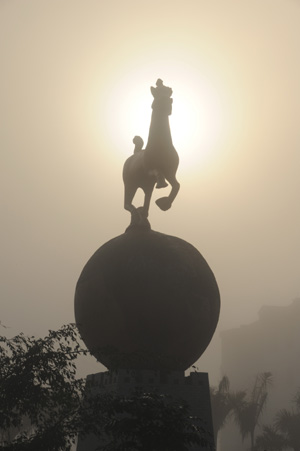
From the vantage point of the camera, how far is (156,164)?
457 inches

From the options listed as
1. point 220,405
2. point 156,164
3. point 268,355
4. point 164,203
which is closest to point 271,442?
point 220,405

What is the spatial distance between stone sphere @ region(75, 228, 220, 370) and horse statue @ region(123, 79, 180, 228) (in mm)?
1717

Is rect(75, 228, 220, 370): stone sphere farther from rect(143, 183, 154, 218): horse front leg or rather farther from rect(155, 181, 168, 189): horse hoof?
rect(155, 181, 168, 189): horse hoof

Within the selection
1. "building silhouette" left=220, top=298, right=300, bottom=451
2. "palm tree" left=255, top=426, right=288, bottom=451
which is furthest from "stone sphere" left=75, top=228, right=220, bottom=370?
"building silhouette" left=220, top=298, right=300, bottom=451

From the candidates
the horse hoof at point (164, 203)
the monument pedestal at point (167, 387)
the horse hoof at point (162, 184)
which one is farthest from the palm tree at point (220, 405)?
the horse hoof at point (162, 184)

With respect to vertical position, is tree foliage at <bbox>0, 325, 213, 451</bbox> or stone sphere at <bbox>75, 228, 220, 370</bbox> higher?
stone sphere at <bbox>75, 228, 220, 370</bbox>

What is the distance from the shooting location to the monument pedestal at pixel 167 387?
9.60m

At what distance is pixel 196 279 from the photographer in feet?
33.7

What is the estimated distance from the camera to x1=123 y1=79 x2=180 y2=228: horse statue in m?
11.6

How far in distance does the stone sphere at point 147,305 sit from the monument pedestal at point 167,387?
0.75 feet

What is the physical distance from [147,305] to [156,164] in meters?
3.80

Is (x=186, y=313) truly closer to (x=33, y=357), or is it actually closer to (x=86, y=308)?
(x=86, y=308)

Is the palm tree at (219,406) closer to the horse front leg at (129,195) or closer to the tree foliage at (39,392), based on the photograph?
the horse front leg at (129,195)

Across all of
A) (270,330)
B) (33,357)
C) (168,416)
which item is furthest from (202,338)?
(270,330)
